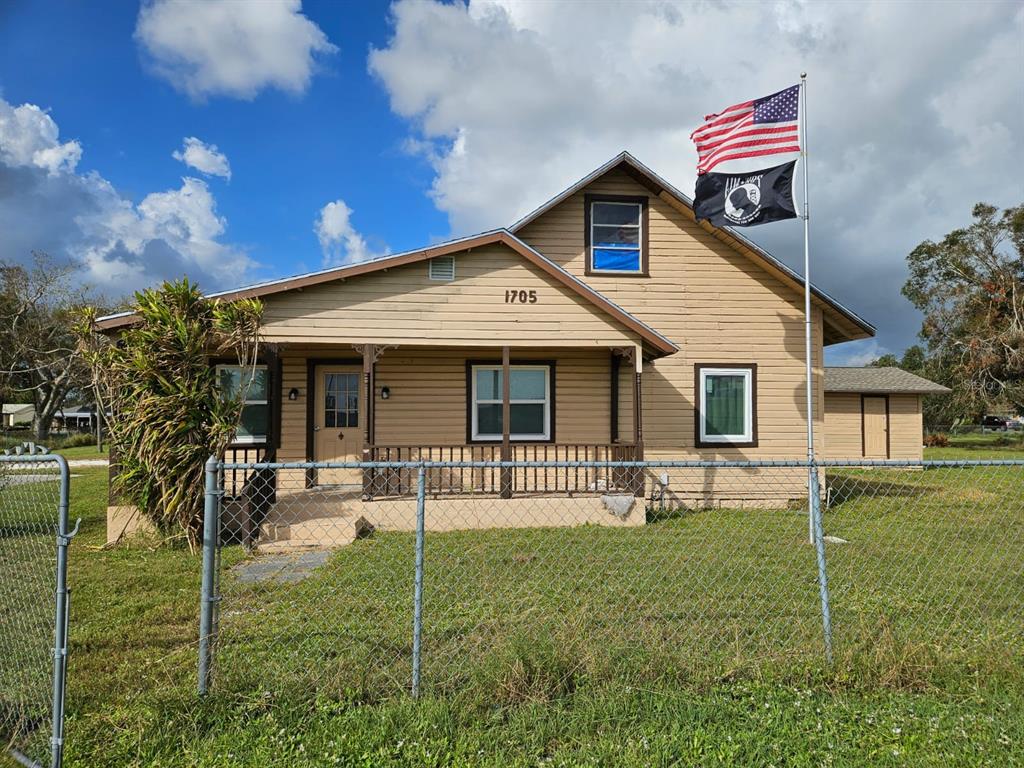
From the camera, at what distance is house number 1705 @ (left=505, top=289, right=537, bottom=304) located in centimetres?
988

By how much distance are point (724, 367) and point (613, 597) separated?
7485 millimetres

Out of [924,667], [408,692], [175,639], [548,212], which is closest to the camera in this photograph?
[408,692]

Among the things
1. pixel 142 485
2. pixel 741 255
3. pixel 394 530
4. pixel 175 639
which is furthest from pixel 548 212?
pixel 175 639

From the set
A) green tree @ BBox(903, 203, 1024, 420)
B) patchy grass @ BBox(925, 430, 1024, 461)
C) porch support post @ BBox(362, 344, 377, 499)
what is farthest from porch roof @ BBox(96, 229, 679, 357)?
green tree @ BBox(903, 203, 1024, 420)

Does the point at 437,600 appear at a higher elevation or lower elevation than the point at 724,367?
lower

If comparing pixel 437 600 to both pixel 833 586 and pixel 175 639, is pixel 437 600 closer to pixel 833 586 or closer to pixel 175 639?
pixel 175 639

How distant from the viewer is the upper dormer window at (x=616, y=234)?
470 inches

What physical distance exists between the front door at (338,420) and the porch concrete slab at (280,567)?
10.6 ft

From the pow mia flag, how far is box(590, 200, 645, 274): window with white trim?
6.08ft

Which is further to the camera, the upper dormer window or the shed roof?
the shed roof

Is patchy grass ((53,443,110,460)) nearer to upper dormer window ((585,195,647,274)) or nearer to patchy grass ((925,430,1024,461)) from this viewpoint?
upper dormer window ((585,195,647,274))

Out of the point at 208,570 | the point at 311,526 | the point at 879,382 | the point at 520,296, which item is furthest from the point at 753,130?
the point at 879,382

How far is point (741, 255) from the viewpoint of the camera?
12070mm

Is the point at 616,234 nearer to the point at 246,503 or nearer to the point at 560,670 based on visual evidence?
the point at 246,503
